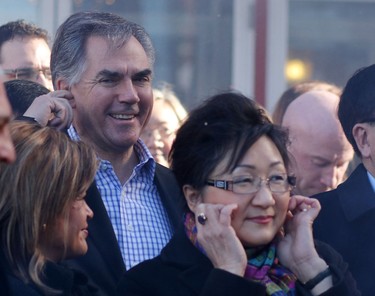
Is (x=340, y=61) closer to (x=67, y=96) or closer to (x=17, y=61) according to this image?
(x=17, y=61)

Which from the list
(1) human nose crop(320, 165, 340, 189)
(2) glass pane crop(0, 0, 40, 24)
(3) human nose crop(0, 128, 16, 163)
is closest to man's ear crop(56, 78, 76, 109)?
(1) human nose crop(320, 165, 340, 189)

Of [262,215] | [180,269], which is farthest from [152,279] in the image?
[262,215]

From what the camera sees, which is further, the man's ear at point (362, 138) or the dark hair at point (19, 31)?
the dark hair at point (19, 31)

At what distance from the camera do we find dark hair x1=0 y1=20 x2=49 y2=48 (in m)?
5.04

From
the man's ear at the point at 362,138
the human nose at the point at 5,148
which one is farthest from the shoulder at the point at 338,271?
the human nose at the point at 5,148

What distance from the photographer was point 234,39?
247 inches

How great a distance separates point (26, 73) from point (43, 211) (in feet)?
6.61

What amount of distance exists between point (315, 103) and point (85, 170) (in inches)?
93.8

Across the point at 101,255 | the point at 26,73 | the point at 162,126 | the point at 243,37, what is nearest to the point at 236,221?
the point at 101,255

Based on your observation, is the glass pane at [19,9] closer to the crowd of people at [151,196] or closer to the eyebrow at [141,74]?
the crowd of people at [151,196]

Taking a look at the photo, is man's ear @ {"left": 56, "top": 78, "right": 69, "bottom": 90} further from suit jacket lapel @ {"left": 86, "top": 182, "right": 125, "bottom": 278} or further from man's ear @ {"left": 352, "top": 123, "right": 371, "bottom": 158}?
man's ear @ {"left": 352, "top": 123, "right": 371, "bottom": 158}

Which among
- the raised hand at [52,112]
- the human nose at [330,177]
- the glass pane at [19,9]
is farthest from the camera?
the glass pane at [19,9]

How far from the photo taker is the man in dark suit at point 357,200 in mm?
3658

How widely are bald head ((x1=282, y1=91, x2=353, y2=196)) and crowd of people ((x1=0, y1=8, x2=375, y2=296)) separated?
0.95m
